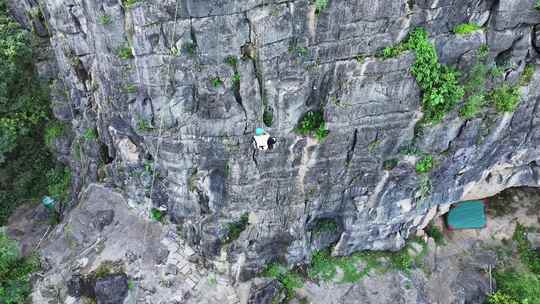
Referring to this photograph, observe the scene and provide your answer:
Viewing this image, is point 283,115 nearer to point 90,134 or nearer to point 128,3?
point 128,3

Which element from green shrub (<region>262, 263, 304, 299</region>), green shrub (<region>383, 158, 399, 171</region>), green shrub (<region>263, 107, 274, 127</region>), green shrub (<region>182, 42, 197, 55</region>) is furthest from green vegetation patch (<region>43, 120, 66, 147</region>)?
green shrub (<region>383, 158, 399, 171</region>)

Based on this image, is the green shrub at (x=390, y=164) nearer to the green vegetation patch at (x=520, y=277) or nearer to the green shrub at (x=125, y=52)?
the green vegetation patch at (x=520, y=277)

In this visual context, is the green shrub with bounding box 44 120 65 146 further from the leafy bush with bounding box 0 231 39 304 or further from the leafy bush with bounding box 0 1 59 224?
the leafy bush with bounding box 0 231 39 304

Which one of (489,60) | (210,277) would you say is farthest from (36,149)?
(489,60)

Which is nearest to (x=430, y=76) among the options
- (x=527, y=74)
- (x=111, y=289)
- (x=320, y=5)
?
(x=527, y=74)

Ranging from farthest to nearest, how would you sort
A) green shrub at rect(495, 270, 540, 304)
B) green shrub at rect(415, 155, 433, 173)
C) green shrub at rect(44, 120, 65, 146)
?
green shrub at rect(44, 120, 65, 146)
green shrub at rect(495, 270, 540, 304)
green shrub at rect(415, 155, 433, 173)
